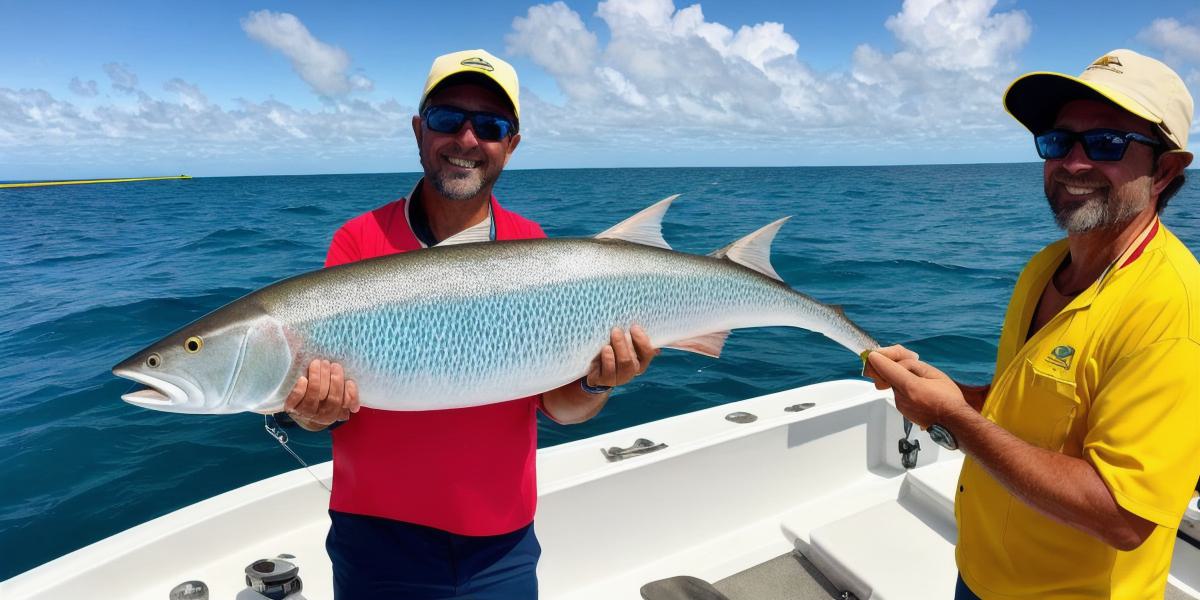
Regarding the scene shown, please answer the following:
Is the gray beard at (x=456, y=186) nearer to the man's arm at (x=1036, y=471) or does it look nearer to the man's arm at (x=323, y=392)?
the man's arm at (x=323, y=392)

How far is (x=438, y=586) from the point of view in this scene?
8.20 feet

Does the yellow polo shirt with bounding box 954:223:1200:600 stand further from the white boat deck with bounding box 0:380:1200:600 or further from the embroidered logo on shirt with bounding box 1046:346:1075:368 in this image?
the white boat deck with bounding box 0:380:1200:600

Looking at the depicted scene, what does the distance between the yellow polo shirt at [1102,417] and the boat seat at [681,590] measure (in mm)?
1609

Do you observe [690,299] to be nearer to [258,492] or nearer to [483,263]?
[483,263]

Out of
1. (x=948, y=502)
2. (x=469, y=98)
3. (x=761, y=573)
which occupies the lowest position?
(x=761, y=573)

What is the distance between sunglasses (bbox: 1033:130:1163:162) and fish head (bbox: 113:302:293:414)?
276 cm

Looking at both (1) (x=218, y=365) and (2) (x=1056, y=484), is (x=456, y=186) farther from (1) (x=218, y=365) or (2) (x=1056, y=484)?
(2) (x=1056, y=484)

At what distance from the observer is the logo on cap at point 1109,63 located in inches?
82.9

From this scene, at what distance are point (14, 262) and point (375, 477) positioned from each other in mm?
23519

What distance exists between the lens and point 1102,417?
1.88 metres

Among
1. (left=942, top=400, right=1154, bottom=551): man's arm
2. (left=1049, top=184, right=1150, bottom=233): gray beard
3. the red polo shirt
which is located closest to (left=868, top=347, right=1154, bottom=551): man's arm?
(left=942, top=400, right=1154, bottom=551): man's arm

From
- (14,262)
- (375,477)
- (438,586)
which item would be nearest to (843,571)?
(438,586)

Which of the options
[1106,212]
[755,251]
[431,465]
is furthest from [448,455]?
[1106,212]

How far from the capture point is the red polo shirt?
2453 mm
